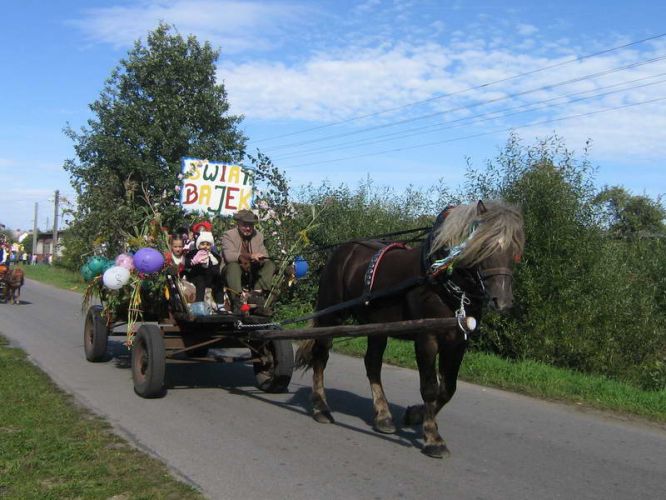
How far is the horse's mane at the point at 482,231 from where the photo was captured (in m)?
4.90

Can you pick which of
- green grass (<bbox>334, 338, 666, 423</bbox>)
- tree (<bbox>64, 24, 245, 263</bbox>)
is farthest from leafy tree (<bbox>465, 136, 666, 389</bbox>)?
tree (<bbox>64, 24, 245, 263</bbox>)

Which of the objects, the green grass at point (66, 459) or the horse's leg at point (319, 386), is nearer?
the green grass at point (66, 459)

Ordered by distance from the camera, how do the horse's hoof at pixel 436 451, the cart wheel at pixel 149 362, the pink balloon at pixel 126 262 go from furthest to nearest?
the pink balloon at pixel 126 262 < the cart wheel at pixel 149 362 < the horse's hoof at pixel 436 451

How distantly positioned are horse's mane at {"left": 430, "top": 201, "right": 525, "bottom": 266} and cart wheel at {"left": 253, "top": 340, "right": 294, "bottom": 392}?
9.59 feet

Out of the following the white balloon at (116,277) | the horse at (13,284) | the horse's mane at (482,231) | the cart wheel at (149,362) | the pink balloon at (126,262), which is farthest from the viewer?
the horse at (13,284)

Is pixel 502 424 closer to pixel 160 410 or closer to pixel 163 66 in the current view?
pixel 160 410

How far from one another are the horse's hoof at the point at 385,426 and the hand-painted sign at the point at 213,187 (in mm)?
4202

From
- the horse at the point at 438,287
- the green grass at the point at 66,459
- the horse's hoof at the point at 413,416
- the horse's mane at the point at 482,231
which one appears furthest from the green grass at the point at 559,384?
the green grass at the point at 66,459

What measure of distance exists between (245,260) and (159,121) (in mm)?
14931

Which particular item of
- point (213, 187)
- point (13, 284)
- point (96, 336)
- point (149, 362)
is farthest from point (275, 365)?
point (13, 284)

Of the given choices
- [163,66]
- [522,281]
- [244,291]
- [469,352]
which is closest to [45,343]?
[244,291]

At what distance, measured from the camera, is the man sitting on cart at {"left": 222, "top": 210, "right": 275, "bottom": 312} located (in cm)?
759

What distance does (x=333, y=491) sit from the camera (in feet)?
15.0

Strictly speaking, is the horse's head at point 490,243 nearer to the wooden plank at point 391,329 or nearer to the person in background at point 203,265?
the wooden plank at point 391,329
